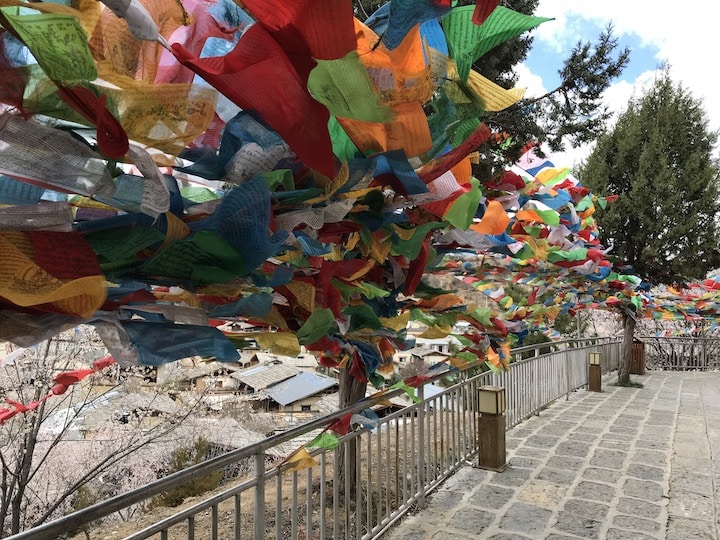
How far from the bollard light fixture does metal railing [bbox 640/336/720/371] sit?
15440 mm

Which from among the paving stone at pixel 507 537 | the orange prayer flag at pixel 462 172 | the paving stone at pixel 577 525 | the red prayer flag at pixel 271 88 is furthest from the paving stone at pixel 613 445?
the red prayer flag at pixel 271 88

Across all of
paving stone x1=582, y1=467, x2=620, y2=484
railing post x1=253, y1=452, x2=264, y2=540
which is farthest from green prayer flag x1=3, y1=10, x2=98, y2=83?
paving stone x1=582, y1=467, x2=620, y2=484

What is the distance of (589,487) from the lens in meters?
5.14

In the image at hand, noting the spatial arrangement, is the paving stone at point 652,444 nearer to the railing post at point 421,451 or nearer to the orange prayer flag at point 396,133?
the railing post at point 421,451

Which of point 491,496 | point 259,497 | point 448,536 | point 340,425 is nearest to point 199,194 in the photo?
point 259,497

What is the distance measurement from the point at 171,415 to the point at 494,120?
31.6ft

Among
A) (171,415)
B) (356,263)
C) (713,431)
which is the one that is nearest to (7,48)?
(356,263)

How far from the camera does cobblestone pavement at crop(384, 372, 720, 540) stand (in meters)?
4.18

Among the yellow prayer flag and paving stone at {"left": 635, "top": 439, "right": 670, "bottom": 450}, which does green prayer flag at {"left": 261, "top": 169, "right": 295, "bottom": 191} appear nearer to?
the yellow prayer flag

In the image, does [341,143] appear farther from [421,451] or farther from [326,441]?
[421,451]

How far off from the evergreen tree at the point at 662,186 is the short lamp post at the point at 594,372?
89.4 inches

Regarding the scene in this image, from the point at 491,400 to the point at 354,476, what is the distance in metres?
1.85

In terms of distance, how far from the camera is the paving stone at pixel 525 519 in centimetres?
417

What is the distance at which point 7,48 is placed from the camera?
97 cm
